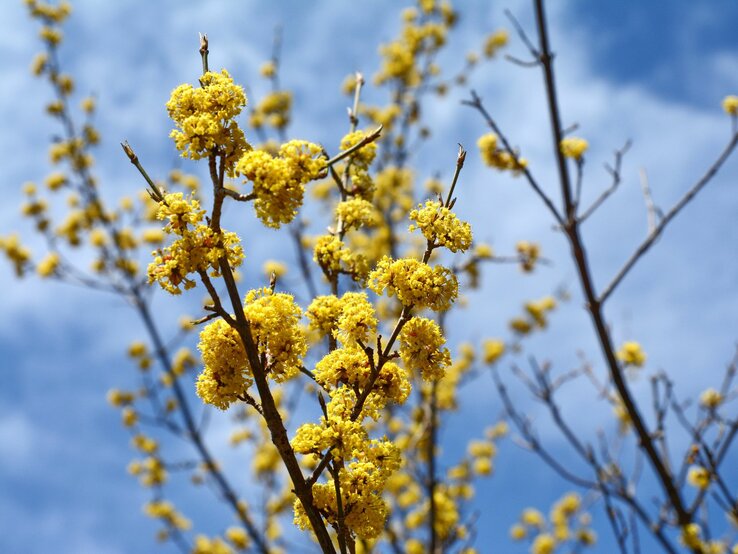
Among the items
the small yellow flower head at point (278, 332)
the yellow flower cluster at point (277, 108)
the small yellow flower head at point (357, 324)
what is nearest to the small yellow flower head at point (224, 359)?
the small yellow flower head at point (278, 332)

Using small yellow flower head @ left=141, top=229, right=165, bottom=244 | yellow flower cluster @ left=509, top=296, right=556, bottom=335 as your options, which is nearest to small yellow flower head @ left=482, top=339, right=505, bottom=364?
yellow flower cluster @ left=509, top=296, right=556, bottom=335

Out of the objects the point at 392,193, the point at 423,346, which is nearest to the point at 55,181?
the point at 392,193

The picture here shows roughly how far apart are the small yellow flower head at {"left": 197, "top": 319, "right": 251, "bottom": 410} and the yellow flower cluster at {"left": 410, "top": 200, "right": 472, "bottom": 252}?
712 millimetres

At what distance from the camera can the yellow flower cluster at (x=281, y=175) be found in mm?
1854

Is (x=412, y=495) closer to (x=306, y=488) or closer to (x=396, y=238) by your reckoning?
(x=396, y=238)

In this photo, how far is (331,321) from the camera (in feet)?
8.27

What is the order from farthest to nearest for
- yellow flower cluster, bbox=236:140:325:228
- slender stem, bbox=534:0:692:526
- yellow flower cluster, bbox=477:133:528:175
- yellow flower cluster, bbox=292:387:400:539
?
yellow flower cluster, bbox=477:133:528:175, slender stem, bbox=534:0:692:526, yellow flower cluster, bbox=292:387:400:539, yellow flower cluster, bbox=236:140:325:228

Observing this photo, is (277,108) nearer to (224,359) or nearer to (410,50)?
(410,50)

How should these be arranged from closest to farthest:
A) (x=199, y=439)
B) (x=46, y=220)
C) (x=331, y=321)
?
(x=331, y=321) < (x=199, y=439) < (x=46, y=220)

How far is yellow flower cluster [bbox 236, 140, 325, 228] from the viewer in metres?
1.85

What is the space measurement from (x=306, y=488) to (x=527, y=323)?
26.6 feet

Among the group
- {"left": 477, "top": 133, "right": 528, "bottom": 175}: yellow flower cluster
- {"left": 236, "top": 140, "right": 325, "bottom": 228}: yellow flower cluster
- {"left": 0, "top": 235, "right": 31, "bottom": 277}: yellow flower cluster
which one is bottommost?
{"left": 236, "top": 140, "right": 325, "bottom": 228}: yellow flower cluster

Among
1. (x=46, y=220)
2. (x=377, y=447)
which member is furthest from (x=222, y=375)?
(x=46, y=220)

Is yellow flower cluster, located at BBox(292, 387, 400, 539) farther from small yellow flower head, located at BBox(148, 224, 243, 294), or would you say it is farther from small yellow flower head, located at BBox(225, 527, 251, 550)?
small yellow flower head, located at BBox(225, 527, 251, 550)
